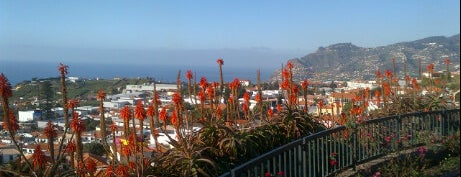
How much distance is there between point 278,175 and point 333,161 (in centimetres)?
142

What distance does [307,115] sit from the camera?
21.4 ft

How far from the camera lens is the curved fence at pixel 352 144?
5087 millimetres

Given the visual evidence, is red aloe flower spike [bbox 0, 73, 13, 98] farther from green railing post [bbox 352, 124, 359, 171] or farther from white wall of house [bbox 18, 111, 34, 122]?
green railing post [bbox 352, 124, 359, 171]

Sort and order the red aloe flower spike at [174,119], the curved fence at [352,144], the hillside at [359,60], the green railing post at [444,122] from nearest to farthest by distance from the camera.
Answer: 1. the red aloe flower spike at [174,119]
2. the curved fence at [352,144]
3. the green railing post at [444,122]
4. the hillside at [359,60]

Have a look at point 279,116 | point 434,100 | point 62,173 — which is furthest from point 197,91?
point 434,100

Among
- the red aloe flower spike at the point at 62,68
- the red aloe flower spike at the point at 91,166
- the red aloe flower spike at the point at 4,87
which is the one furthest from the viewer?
the red aloe flower spike at the point at 91,166

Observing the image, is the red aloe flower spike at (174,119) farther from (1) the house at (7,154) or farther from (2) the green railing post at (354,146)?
(2) the green railing post at (354,146)

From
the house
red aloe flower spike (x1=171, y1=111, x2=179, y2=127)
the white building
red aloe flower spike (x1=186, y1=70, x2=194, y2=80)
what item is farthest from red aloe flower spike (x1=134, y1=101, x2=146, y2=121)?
the white building

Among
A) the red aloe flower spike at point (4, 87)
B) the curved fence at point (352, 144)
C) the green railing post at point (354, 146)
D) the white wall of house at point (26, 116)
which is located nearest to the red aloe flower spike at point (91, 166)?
the red aloe flower spike at point (4, 87)

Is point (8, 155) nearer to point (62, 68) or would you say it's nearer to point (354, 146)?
point (62, 68)

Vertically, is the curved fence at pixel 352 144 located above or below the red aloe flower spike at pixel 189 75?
below

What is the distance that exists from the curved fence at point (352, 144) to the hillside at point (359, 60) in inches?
69.9

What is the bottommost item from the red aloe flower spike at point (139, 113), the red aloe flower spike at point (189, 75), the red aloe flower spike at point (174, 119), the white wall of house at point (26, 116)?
the red aloe flower spike at point (174, 119)

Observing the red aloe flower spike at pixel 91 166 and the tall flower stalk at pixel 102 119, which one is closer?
the tall flower stalk at pixel 102 119
